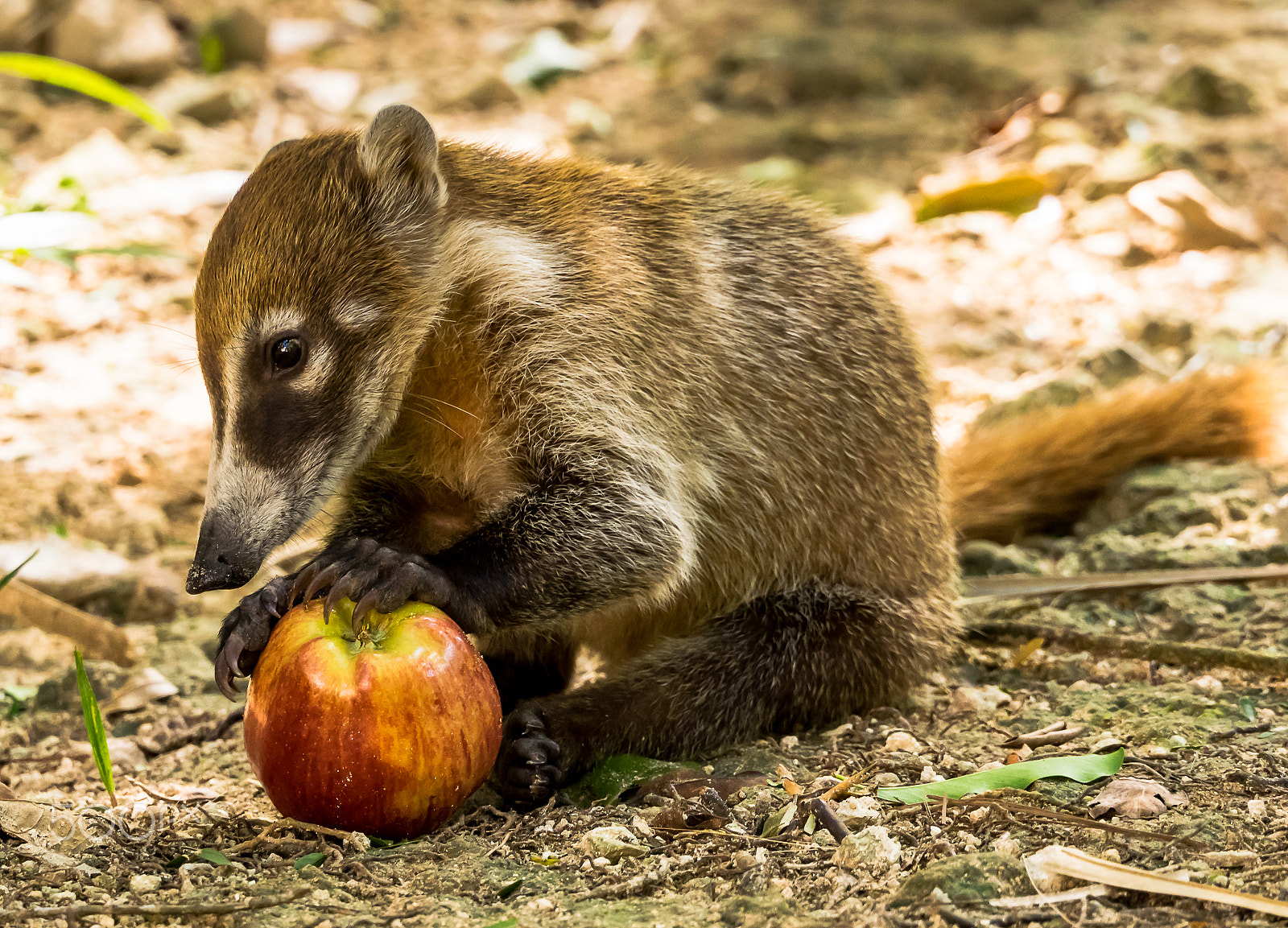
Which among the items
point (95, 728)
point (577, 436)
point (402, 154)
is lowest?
point (95, 728)

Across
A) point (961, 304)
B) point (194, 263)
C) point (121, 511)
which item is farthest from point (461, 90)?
point (121, 511)

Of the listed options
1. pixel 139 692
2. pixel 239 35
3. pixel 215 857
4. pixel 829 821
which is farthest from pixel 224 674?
pixel 239 35

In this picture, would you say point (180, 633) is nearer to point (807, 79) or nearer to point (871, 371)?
point (871, 371)

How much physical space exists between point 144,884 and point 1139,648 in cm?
250

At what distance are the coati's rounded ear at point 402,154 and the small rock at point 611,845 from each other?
168cm

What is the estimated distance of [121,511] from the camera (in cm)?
436

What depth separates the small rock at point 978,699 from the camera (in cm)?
322

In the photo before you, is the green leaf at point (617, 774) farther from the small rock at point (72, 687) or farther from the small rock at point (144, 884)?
the small rock at point (72, 687)

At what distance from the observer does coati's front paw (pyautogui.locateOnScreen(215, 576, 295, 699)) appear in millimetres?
2789

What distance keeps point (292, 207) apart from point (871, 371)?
1714 mm

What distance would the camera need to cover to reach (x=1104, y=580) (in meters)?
3.67

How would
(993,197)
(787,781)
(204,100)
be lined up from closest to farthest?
(787,781) → (993,197) → (204,100)

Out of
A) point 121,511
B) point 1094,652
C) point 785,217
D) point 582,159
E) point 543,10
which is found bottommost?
point 1094,652

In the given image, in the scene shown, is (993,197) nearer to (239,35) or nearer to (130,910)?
(239,35)
